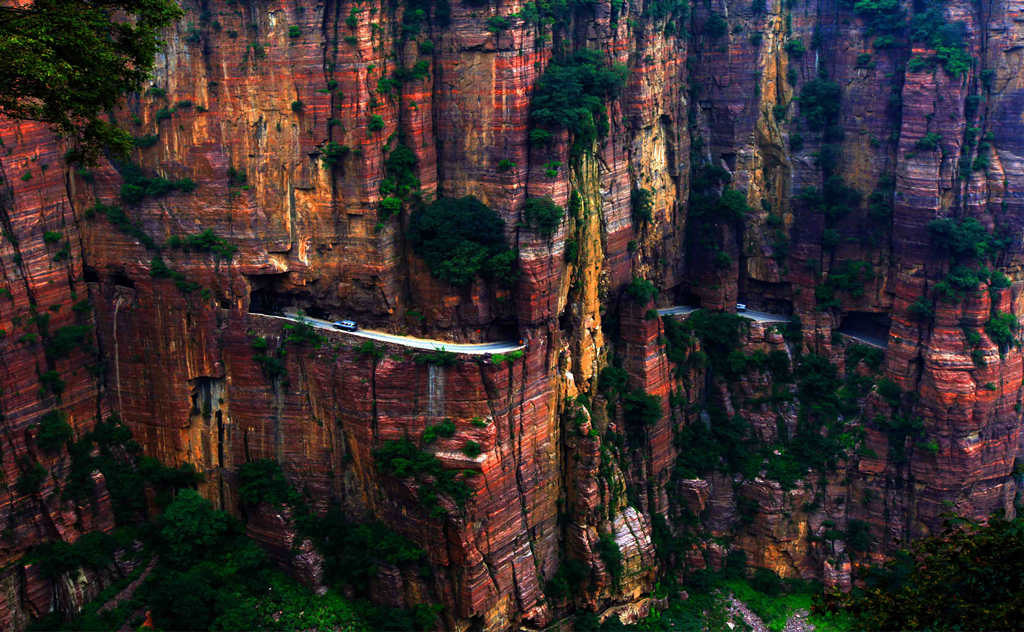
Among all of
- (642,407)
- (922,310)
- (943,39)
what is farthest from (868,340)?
(943,39)

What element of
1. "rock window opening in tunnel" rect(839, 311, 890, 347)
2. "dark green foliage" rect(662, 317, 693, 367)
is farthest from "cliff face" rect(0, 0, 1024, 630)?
"dark green foliage" rect(662, 317, 693, 367)

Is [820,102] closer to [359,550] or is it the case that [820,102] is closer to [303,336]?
[303,336]

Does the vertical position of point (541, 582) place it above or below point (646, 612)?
above

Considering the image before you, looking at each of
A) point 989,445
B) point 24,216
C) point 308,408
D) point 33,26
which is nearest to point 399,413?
point 308,408

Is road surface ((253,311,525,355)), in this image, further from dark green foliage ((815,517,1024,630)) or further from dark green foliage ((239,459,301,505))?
dark green foliage ((815,517,1024,630))

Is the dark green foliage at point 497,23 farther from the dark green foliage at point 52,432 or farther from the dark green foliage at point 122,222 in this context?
the dark green foliage at point 52,432

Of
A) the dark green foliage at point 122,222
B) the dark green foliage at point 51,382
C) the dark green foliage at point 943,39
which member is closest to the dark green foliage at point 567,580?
the dark green foliage at point 51,382

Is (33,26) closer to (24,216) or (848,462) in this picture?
(24,216)
